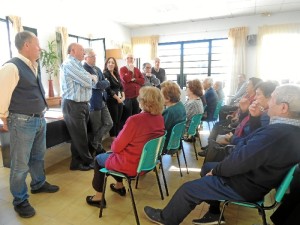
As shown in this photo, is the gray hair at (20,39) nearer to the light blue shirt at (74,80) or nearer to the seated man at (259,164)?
the light blue shirt at (74,80)

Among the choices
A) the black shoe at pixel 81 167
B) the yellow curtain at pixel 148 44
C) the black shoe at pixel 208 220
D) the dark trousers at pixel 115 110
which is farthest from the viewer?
the yellow curtain at pixel 148 44

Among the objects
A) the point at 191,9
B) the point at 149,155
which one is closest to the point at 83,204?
the point at 149,155

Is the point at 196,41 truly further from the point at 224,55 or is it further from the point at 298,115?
the point at 298,115

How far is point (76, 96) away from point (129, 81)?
57.5 inches

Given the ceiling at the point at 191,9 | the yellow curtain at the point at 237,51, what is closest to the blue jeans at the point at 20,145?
the ceiling at the point at 191,9

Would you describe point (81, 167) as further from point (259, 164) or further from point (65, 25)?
point (65, 25)

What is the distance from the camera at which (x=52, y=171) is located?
2727 millimetres

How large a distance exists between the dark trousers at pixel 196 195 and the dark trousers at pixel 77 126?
4.88 feet

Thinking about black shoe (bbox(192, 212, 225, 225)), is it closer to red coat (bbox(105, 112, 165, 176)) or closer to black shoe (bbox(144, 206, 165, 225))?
black shoe (bbox(144, 206, 165, 225))

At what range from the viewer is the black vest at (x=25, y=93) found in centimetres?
172

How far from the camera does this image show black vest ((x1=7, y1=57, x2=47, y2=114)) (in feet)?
5.64

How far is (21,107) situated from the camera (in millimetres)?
1749

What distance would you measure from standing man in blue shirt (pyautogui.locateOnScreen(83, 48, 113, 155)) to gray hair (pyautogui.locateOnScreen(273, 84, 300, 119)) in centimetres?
213

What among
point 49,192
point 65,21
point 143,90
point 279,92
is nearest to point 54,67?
point 65,21
